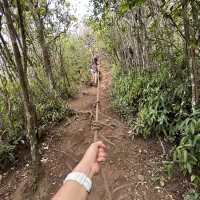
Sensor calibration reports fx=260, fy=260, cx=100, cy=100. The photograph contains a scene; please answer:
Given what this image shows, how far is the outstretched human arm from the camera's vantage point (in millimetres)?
1223

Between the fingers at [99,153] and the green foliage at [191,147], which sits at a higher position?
the fingers at [99,153]

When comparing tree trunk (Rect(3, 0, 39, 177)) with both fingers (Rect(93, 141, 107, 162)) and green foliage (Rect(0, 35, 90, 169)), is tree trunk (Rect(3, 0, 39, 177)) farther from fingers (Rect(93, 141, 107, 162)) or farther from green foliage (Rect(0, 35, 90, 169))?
fingers (Rect(93, 141, 107, 162))

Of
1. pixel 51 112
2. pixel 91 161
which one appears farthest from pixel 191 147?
pixel 51 112

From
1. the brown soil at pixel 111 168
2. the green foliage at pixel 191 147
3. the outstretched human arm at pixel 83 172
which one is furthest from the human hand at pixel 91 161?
the brown soil at pixel 111 168

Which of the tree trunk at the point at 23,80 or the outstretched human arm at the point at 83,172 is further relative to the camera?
the tree trunk at the point at 23,80

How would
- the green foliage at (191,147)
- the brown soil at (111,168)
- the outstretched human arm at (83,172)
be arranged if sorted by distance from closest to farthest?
the outstretched human arm at (83,172) < the green foliage at (191,147) < the brown soil at (111,168)

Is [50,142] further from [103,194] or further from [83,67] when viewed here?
[83,67]

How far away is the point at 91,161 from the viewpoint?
1528 millimetres

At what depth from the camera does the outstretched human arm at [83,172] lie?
122 cm

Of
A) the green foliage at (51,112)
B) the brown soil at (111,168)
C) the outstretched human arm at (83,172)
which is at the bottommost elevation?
the brown soil at (111,168)

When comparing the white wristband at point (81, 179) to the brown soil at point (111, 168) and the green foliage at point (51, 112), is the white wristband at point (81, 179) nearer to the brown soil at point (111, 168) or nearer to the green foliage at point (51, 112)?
the brown soil at point (111, 168)

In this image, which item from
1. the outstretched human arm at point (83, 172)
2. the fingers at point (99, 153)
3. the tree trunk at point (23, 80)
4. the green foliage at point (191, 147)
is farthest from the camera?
the tree trunk at point (23, 80)

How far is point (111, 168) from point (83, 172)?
3398mm

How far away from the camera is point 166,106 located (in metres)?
4.92
